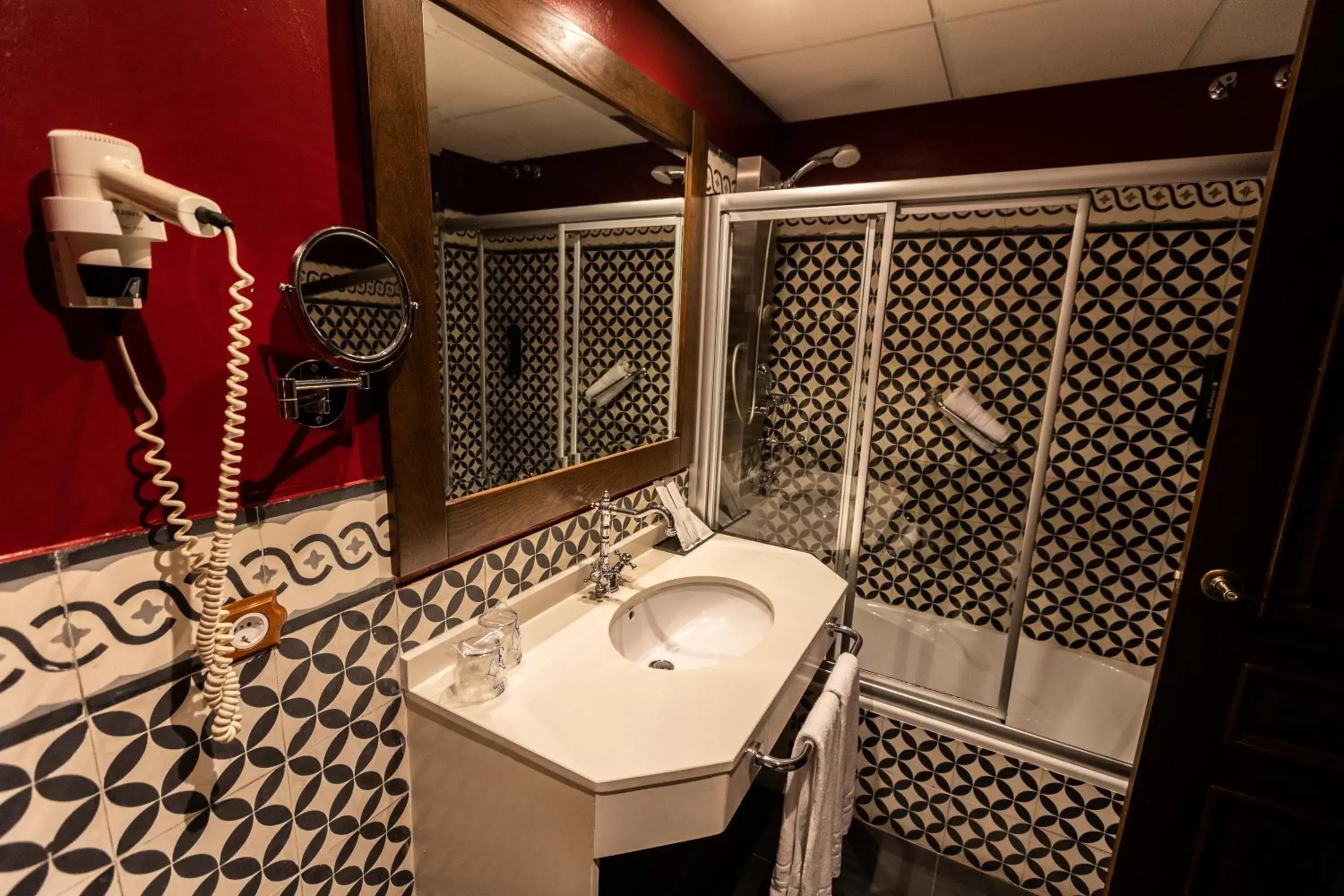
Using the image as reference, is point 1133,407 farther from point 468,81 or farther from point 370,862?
point 370,862

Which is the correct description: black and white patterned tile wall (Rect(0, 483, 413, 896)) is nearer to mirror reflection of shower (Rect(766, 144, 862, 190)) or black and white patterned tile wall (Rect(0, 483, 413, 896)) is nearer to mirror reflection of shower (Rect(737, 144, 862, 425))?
mirror reflection of shower (Rect(737, 144, 862, 425))

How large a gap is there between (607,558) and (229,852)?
2.72 ft

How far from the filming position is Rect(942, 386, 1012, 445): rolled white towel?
2094 mm

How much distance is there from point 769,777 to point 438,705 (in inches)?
54.2

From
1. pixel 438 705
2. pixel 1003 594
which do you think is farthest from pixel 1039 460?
pixel 438 705

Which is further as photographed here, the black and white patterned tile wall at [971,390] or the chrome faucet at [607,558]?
the black and white patterned tile wall at [971,390]

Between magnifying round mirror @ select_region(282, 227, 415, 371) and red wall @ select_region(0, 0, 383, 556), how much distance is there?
6cm

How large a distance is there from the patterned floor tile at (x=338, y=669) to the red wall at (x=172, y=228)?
220 mm

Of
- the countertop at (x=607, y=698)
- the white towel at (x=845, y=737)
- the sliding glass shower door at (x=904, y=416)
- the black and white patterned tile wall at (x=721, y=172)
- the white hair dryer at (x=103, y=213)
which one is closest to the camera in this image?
the white hair dryer at (x=103, y=213)

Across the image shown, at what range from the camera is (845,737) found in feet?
4.56

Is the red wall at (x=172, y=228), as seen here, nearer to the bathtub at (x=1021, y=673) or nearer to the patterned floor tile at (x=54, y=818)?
the patterned floor tile at (x=54, y=818)

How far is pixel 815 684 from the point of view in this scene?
1.76 metres

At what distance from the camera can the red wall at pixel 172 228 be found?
56 centimetres

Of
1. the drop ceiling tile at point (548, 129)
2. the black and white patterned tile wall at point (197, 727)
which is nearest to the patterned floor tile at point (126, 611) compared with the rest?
the black and white patterned tile wall at point (197, 727)
